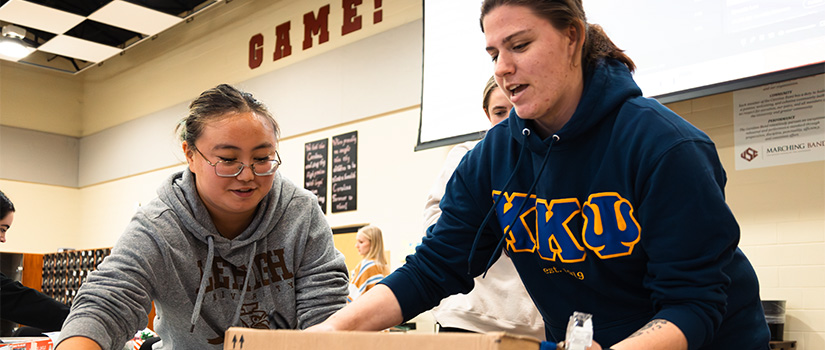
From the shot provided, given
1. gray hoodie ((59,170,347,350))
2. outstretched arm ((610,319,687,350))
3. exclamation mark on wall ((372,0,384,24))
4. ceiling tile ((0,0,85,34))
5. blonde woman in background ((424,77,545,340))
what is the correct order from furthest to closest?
1. ceiling tile ((0,0,85,34))
2. exclamation mark on wall ((372,0,384,24))
3. blonde woman in background ((424,77,545,340))
4. gray hoodie ((59,170,347,350))
5. outstretched arm ((610,319,687,350))

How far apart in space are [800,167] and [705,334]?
2887 mm

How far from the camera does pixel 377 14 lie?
6195mm

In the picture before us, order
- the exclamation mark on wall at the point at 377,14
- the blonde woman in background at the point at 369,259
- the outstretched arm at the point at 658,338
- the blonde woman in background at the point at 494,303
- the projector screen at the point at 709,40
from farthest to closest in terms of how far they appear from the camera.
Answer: the exclamation mark on wall at the point at 377,14 → the blonde woman in background at the point at 369,259 → the projector screen at the point at 709,40 → the blonde woman in background at the point at 494,303 → the outstretched arm at the point at 658,338

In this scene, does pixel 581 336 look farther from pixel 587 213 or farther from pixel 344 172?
pixel 344 172

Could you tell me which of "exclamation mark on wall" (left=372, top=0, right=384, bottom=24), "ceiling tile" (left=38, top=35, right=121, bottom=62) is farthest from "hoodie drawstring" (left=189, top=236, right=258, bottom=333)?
"ceiling tile" (left=38, top=35, right=121, bottom=62)

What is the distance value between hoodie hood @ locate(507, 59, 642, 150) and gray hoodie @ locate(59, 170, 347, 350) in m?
0.69

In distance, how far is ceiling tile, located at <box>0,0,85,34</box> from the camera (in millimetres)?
7230

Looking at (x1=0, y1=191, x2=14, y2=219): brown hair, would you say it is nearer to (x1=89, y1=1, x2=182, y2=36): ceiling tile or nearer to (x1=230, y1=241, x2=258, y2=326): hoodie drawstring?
(x1=230, y1=241, x2=258, y2=326): hoodie drawstring

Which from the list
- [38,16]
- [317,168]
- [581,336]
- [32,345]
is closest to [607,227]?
[581,336]

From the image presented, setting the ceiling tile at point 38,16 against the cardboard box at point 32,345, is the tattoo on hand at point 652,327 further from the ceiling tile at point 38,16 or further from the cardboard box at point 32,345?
the ceiling tile at point 38,16

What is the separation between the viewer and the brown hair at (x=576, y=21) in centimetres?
117

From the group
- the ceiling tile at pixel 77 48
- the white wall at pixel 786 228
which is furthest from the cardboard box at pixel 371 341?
the ceiling tile at pixel 77 48

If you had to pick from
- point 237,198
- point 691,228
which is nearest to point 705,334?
→ point 691,228

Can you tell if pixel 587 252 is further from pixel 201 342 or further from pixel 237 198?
pixel 201 342
